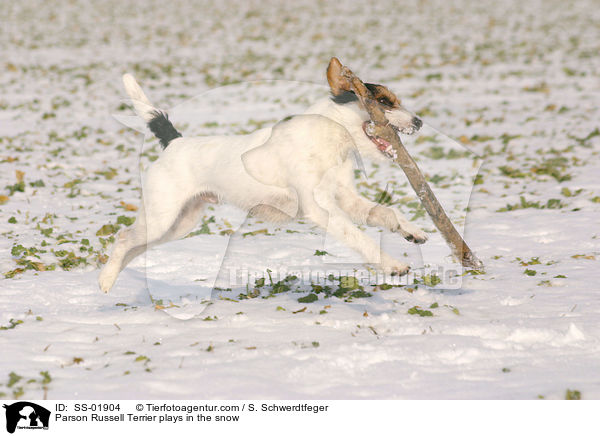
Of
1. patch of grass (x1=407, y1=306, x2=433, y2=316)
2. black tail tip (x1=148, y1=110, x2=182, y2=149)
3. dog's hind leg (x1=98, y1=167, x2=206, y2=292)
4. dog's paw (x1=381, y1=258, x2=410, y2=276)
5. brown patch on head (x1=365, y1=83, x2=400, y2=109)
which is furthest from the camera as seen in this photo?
black tail tip (x1=148, y1=110, x2=182, y2=149)

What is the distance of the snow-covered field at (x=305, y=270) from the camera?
374 cm

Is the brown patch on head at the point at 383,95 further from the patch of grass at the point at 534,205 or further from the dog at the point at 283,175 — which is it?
the patch of grass at the point at 534,205

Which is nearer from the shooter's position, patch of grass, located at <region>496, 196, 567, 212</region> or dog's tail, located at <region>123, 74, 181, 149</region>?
dog's tail, located at <region>123, 74, 181, 149</region>

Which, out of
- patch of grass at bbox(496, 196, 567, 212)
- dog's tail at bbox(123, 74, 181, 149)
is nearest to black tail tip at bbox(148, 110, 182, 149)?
dog's tail at bbox(123, 74, 181, 149)

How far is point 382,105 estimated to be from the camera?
16.1ft

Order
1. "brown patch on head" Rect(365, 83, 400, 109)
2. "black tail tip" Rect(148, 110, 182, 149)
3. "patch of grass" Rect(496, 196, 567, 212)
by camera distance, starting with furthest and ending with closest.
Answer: "patch of grass" Rect(496, 196, 567, 212) < "black tail tip" Rect(148, 110, 182, 149) < "brown patch on head" Rect(365, 83, 400, 109)

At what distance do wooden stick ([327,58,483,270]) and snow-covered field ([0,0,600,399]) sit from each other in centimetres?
48

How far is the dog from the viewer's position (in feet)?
15.6

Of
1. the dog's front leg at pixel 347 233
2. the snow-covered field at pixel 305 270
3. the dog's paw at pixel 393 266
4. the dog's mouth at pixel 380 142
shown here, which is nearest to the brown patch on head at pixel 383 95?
the dog's mouth at pixel 380 142
